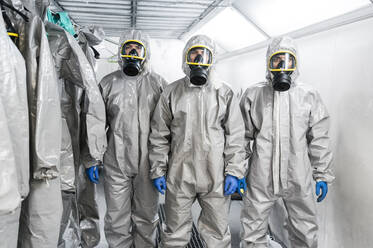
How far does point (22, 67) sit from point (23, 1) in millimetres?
434

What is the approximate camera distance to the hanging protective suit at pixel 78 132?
1.21m

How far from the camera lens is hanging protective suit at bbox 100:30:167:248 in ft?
5.31

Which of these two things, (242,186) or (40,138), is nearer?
(40,138)

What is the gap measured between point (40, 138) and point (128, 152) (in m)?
0.73

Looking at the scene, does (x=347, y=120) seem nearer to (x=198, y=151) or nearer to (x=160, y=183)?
(x=198, y=151)

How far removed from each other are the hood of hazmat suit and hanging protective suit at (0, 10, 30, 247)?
0.08 metres

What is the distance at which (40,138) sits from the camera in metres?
0.91

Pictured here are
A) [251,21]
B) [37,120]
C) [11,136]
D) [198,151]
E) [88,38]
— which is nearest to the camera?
[11,136]

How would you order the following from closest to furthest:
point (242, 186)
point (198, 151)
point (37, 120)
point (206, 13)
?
1. point (37, 120)
2. point (198, 151)
3. point (242, 186)
4. point (206, 13)

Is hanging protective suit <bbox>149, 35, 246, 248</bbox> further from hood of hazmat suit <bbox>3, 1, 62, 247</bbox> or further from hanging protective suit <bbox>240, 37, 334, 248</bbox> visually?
hood of hazmat suit <bbox>3, 1, 62, 247</bbox>

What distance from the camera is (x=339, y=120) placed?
5.46 ft

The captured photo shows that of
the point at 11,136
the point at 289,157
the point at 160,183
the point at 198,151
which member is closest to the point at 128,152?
the point at 160,183

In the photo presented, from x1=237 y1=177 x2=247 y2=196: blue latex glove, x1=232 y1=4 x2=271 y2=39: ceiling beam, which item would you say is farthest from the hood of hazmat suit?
x1=232 y1=4 x2=271 y2=39: ceiling beam

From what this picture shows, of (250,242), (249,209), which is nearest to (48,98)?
(249,209)
